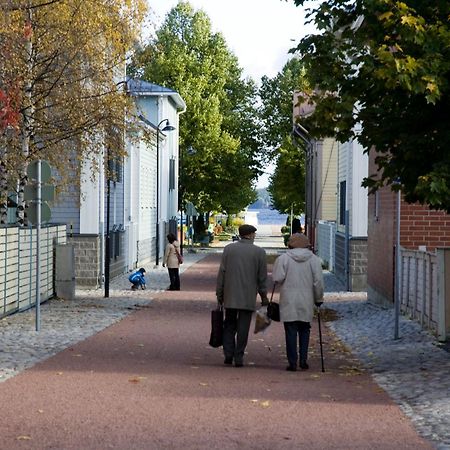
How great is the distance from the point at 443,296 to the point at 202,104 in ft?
201

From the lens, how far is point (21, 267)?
23.5 m

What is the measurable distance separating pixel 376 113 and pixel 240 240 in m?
2.19

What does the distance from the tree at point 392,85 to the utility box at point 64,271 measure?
44.9 feet

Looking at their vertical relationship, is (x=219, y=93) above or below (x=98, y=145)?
above

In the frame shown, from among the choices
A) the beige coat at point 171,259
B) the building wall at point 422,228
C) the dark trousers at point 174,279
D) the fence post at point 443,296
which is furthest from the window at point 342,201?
the fence post at point 443,296

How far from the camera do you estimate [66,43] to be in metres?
27.0

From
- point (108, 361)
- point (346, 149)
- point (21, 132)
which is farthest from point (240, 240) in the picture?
point (346, 149)

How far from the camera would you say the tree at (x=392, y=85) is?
1324 cm

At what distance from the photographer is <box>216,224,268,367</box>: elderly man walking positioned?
48.5ft

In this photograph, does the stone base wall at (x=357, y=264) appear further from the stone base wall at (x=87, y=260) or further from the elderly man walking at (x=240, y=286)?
the elderly man walking at (x=240, y=286)

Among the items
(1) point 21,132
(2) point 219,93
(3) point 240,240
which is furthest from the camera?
(2) point 219,93

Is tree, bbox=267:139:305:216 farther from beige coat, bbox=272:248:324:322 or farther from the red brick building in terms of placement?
beige coat, bbox=272:248:324:322

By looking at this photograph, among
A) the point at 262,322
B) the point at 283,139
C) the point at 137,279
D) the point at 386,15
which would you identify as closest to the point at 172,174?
the point at 283,139

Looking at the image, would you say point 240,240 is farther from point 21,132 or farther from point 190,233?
point 190,233
